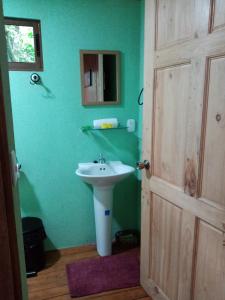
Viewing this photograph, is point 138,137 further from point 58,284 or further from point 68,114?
point 58,284

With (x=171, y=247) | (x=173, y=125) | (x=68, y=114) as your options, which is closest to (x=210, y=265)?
(x=171, y=247)

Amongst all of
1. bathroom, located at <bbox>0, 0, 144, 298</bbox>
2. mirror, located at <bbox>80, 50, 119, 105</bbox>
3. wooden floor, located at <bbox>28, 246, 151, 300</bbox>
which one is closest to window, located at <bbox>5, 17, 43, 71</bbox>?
bathroom, located at <bbox>0, 0, 144, 298</bbox>

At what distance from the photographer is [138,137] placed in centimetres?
251

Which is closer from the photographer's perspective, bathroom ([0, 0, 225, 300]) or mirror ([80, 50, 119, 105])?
bathroom ([0, 0, 225, 300])

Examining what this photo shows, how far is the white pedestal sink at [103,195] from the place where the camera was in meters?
2.21

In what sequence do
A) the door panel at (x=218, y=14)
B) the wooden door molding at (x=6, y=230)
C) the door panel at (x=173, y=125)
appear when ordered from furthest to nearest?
the door panel at (x=173, y=125), the door panel at (x=218, y=14), the wooden door molding at (x=6, y=230)

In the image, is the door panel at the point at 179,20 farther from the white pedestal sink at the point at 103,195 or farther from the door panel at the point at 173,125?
the white pedestal sink at the point at 103,195

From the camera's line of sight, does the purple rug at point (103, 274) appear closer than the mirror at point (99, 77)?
Yes

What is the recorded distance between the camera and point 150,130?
5.41ft

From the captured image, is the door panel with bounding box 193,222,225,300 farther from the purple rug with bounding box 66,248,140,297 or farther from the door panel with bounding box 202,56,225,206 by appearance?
the purple rug with bounding box 66,248,140,297

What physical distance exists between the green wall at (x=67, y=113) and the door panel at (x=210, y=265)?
1353 millimetres

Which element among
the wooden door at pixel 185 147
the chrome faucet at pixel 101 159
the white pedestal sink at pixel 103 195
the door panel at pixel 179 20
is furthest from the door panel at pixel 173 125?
the chrome faucet at pixel 101 159

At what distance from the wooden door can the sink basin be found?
416 mm

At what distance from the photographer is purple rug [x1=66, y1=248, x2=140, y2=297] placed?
1.97 meters
